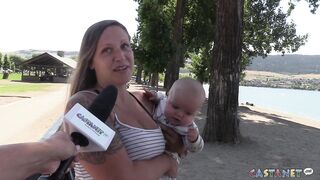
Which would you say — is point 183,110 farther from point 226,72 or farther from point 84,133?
point 226,72

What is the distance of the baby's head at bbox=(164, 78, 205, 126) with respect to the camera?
9.04 feet

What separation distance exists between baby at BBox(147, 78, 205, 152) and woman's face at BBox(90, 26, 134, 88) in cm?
43

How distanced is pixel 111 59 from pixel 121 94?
0.23 meters

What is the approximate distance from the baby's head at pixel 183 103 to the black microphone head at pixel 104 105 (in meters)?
1.01

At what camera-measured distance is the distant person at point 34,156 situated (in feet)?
3.65

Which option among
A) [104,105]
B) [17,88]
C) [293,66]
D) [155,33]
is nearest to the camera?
[104,105]

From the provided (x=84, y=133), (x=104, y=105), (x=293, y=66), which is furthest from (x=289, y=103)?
(x=293, y=66)

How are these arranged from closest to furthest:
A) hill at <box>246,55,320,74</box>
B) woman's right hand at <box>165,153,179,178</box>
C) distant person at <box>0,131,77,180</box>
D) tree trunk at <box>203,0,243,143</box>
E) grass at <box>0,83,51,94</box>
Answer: distant person at <box>0,131,77,180</box>
woman's right hand at <box>165,153,179,178</box>
tree trunk at <box>203,0,243,143</box>
grass at <box>0,83,51,94</box>
hill at <box>246,55,320,74</box>

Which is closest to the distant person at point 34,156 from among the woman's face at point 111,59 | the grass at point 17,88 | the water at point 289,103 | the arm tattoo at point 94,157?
the arm tattoo at point 94,157

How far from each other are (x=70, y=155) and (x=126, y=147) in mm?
1047

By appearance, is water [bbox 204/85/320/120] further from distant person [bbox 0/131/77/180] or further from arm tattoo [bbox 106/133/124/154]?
distant person [bbox 0/131/77/180]

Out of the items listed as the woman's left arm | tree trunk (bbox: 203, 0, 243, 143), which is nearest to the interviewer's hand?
the woman's left arm

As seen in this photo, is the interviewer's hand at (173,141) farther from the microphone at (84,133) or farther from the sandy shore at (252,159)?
the sandy shore at (252,159)

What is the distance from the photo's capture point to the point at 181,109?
2.79 meters
